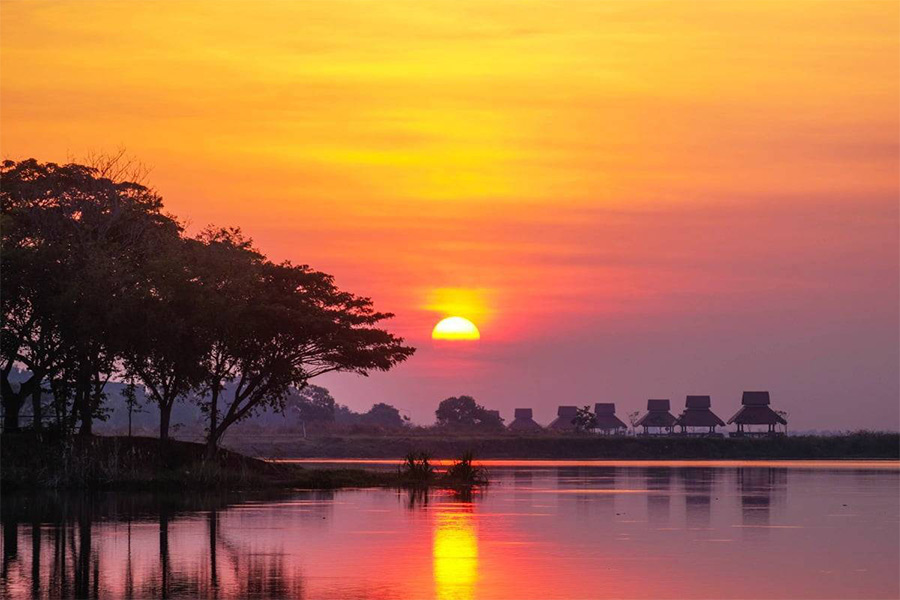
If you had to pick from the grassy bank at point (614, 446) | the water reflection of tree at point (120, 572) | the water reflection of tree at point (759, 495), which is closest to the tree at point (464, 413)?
the grassy bank at point (614, 446)

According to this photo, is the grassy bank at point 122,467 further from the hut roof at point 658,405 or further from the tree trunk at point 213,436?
the hut roof at point 658,405

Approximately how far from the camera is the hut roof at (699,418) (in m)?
179

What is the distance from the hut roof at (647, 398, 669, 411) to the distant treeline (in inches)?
5624

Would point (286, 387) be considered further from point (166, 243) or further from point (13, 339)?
point (13, 339)

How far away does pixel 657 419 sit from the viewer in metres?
191

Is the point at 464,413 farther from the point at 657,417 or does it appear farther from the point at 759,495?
the point at 759,495

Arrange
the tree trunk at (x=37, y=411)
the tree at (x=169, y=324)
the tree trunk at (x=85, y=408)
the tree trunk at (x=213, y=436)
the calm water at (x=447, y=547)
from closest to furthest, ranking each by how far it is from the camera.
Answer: the calm water at (x=447, y=547) < the tree at (x=169, y=324) < the tree trunk at (x=37, y=411) < the tree trunk at (x=85, y=408) < the tree trunk at (x=213, y=436)

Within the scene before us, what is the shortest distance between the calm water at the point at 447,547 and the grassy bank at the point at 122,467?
12.2ft

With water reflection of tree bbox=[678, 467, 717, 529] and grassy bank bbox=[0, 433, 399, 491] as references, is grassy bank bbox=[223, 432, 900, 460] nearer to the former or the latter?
A: water reflection of tree bbox=[678, 467, 717, 529]

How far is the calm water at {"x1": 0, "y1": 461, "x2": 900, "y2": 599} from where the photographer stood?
19688mm

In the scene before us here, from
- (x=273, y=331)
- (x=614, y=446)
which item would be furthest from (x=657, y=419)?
(x=273, y=331)

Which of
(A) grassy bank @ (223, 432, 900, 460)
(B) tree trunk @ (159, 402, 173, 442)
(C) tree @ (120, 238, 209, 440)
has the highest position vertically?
(C) tree @ (120, 238, 209, 440)

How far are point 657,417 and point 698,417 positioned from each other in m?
11.9

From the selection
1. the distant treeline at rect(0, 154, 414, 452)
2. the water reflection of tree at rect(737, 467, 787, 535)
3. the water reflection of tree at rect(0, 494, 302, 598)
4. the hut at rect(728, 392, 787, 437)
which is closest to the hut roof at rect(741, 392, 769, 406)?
the hut at rect(728, 392, 787, 437)
